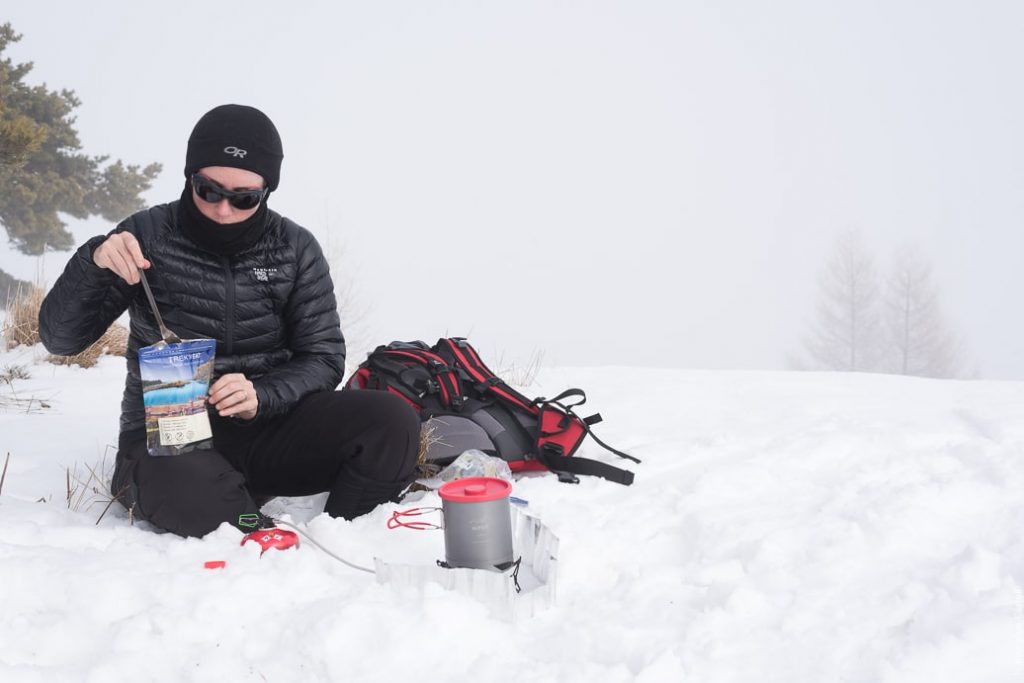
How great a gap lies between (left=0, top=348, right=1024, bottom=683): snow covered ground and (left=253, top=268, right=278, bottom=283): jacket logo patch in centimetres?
85

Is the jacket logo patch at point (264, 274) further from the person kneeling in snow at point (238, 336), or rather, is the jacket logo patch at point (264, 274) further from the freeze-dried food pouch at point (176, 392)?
the freeze-dried food pouch at point (176, 392)

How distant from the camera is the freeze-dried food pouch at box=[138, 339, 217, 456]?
2.02 meters

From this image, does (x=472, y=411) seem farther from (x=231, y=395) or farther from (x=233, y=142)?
(x=233, y=142)

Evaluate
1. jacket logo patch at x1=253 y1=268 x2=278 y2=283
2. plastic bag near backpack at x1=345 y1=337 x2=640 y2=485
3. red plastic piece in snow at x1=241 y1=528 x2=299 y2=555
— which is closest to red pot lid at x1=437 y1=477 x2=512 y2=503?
red plastic piece in snow at x1=241 y1=528 x2=299 y2=555

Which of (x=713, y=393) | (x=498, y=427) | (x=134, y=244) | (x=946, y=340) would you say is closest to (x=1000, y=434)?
(x=713, y=393)

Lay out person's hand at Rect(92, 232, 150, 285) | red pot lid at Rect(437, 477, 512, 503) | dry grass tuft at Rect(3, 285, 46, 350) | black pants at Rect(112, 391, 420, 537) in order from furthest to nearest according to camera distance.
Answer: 1. dry grass tuft at Rect(3, 285, 46, 350)
2. black pants at Rect(112, 391, 420, 537)
3. person's hand at Rect(92, 232, 150, 285)
4. red pot lid at Rect(437, 477, 512, 503)

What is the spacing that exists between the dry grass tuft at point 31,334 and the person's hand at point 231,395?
4069 mm

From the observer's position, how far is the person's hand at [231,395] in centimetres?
220

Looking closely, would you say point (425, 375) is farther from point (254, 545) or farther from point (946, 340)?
point (946, 340)

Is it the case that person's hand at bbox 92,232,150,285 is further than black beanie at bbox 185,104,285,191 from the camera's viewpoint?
No

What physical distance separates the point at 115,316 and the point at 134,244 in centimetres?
40

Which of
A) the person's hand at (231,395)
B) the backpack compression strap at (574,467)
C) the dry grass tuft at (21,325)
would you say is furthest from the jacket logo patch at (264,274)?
the dry grass tuft at (21,325)

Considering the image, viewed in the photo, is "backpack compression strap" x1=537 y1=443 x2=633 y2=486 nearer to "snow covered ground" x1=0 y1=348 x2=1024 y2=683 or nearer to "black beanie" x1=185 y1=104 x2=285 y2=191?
"snow covered ground" x1=0 y1=348 x2=1024 y2=683

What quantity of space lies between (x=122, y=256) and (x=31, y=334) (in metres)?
4.62
